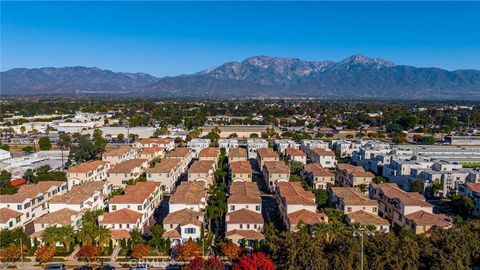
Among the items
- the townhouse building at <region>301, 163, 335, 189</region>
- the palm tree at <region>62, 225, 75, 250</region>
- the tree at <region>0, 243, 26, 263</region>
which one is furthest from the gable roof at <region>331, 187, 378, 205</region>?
the tree at <region>0, 243, 26, 263</region>

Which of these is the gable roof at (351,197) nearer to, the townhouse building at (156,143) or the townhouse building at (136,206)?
the townhouse building at (136,206)

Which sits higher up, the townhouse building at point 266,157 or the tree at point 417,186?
the townhouse building at point 266,157

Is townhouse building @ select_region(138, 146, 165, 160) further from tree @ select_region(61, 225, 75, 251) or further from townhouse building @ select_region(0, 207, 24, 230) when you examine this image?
tree @ select_region(61, 225, 75, 251)

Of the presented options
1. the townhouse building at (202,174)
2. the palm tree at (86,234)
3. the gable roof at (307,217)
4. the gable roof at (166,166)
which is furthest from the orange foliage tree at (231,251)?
the gable roof at (166,166)

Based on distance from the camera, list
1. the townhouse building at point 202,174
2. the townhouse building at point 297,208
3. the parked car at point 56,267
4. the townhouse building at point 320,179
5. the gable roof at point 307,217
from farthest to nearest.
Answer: the townhouse building at point 320,179, the townhouse building at point 202,174, the townhouse building at point 297,208, the gable roof at point 307,217, the parked car at point 56,267

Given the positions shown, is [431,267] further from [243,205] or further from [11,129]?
[11,129]
